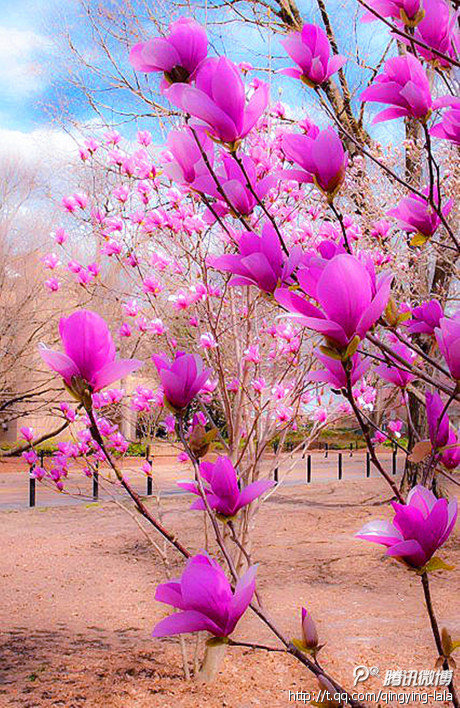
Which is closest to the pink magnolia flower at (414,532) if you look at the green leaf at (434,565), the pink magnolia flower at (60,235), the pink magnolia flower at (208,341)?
the green leaf at (434,565)

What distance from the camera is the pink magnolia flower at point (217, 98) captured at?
1024mm

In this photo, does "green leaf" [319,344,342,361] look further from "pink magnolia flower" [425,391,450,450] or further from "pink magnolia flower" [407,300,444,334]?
"pink magnolia flower" [407,300,444,334]

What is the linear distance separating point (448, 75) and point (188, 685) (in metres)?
3.54

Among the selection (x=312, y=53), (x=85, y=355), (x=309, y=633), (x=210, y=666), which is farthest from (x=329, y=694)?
(x=210, y=666)

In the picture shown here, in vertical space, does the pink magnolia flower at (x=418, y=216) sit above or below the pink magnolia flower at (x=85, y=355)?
above

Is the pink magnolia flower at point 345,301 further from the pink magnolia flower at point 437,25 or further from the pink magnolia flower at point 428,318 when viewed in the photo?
→ the pink magnolia flower at point 437,25

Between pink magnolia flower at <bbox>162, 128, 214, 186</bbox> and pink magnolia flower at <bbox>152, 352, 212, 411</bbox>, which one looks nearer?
pink magnolia flower at <bbox>152, 352, 212, 411</bbox>

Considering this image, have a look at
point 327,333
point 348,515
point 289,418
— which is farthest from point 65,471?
Result: point 348,515

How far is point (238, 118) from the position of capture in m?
1.07

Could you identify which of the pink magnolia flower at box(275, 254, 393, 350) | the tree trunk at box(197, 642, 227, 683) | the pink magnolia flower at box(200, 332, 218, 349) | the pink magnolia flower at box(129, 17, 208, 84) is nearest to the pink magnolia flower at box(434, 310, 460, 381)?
the pink magnolia flower at box(275, 254, 393, 350)

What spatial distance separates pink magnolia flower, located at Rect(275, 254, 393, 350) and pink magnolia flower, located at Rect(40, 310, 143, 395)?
0.26m

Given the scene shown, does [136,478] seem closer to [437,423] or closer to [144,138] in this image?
[144,138]

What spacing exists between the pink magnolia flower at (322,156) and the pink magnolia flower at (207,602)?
64cm

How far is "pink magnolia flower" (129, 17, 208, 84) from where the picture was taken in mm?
1074
